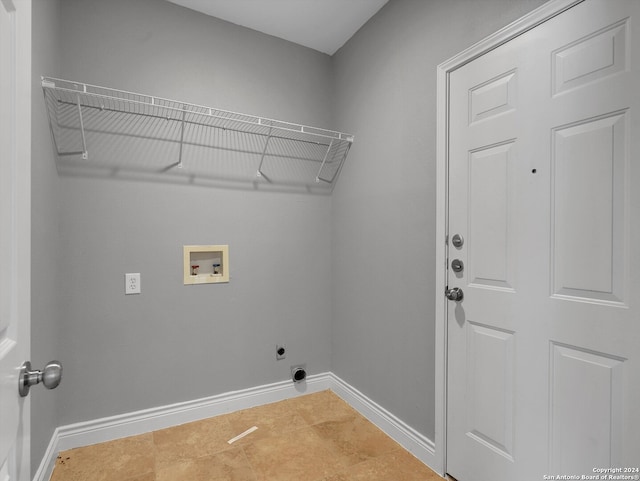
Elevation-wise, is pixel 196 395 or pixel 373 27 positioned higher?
pixel 373 27

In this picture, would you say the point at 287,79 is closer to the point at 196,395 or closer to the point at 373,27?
the point at 373,27

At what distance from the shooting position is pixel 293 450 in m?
1.76

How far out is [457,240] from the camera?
1534 millimetres

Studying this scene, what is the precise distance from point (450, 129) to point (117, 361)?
2195mm

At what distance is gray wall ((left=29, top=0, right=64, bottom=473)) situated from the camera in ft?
4.40

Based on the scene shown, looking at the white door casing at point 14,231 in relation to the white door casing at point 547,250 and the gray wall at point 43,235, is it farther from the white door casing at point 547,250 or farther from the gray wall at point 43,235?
the white door casing at point 547,250

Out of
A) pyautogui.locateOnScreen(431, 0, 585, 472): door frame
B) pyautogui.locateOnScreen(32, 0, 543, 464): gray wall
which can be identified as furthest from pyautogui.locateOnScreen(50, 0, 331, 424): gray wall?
pyautogui.locateOnScreen(431, 0, 585, 472): door frame

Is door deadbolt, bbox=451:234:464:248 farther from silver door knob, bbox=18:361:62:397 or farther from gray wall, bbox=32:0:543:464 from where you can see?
silver door knob, bbox=18:361:62:397

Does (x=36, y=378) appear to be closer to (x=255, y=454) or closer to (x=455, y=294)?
(x=255, y=454)

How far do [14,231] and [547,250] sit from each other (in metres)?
1.57

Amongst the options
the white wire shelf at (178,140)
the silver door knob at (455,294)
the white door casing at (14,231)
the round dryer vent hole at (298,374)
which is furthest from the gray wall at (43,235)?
the silver door knob at (455,294)

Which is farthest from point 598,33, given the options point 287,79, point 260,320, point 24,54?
point 260,320

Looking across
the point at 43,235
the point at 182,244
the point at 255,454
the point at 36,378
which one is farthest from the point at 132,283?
the point at 36,378

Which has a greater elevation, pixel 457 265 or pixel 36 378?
pixel 457 265
